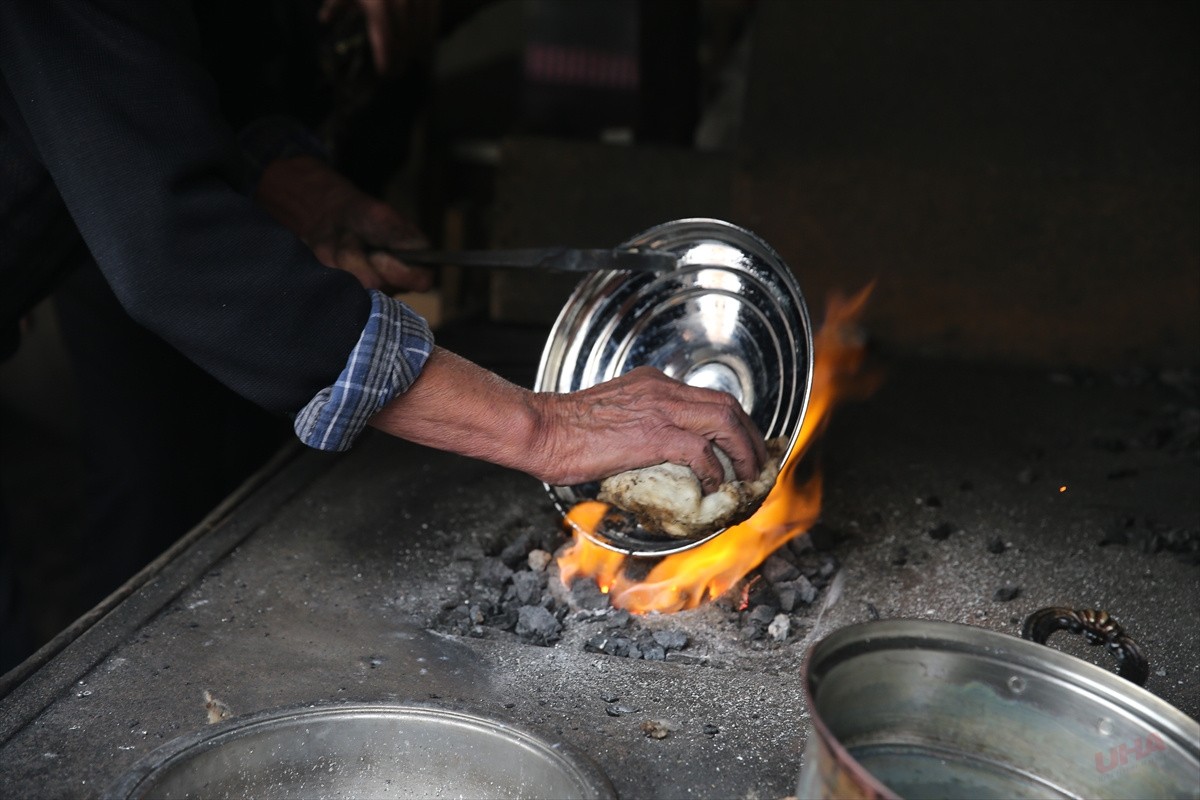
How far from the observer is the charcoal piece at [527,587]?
2188 millimetres

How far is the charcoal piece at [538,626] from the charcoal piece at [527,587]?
0.24 ft

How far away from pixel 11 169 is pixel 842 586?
1780 millimetres

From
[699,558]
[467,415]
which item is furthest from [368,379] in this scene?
[699,558]

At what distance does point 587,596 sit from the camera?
2.21 meters

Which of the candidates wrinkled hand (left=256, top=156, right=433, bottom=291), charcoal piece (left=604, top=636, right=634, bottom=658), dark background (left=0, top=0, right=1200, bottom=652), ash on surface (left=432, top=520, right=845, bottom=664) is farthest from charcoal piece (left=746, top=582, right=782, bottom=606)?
dark background (left=0, top=0, right=1200, bottom=652)

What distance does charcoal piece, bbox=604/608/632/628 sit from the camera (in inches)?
83.7

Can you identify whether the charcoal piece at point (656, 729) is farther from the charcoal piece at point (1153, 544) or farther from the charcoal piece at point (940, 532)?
the charcoal piece at point (1153, 544)

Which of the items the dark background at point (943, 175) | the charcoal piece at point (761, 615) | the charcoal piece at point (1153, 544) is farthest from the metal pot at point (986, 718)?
the dark background at point (943, 175)

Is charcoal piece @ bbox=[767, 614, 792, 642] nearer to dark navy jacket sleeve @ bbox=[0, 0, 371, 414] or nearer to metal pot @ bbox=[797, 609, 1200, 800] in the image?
metal pot @ bbox=[797, 609, 1200, 800]

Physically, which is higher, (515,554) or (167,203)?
(167,203)

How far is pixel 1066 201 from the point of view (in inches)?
147

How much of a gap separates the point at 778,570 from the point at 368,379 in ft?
3.31

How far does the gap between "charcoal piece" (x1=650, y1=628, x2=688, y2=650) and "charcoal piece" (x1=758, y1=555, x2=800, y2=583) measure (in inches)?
11.5

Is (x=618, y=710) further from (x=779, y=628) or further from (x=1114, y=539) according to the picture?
(x=1114, y=539)
